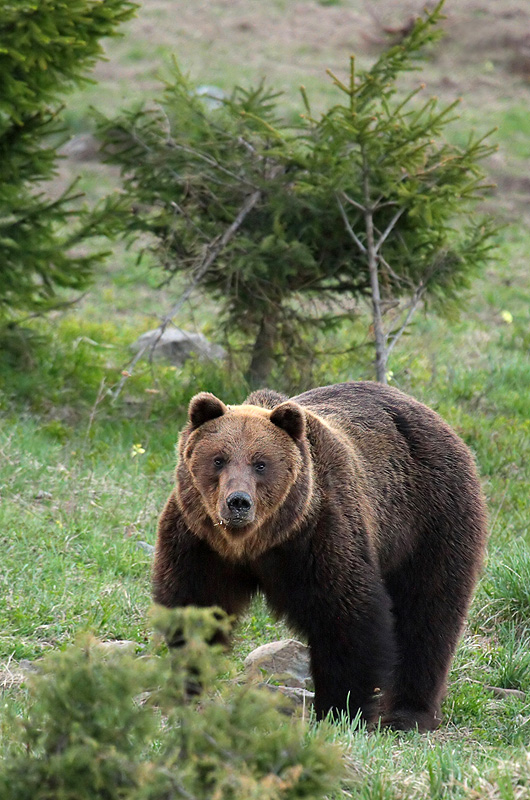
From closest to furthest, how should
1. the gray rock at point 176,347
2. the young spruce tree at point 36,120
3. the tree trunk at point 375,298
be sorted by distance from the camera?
1. the young spruce tree at point 36,120
2. the tree trunk at point 375,298
3. the gray rock at point 176,347

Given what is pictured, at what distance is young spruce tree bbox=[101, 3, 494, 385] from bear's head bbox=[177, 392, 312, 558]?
366cm

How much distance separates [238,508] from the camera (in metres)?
3.91

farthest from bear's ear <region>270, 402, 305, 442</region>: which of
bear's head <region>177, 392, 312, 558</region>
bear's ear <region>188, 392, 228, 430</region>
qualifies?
bear's ear <region>188, 392, 228, 430</region>

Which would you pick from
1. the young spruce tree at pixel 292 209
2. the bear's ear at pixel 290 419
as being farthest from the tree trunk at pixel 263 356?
the bear's ear at pixel 290 419

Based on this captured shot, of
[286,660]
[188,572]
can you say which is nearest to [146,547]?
[286,660]

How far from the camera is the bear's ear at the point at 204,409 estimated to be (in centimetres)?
423

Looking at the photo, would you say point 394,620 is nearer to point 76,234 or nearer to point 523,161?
point 76,234

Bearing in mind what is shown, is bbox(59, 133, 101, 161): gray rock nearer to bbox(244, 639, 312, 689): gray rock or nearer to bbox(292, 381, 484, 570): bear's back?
bbox(292, 381, 484, 570): bear's back

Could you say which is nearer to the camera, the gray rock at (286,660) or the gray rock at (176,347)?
the gray rock at (286,660)

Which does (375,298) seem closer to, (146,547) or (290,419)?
(146,547)

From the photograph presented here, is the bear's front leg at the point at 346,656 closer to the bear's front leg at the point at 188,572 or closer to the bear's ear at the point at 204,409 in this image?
the bear's front leg at the point at 188,572

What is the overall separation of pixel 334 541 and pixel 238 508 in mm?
633

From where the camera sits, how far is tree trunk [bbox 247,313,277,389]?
8.65m

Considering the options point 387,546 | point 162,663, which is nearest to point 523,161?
point 387,546
